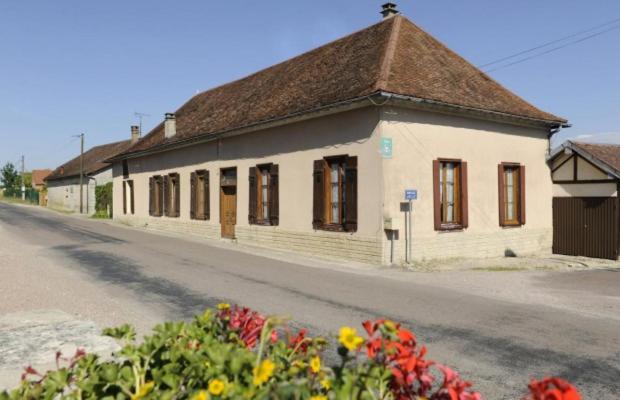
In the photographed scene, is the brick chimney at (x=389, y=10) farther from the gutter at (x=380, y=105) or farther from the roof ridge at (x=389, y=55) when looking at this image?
the gutter at (x=380, y=105)

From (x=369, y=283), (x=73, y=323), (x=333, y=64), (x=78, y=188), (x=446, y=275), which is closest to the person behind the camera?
(x=73, y=323)

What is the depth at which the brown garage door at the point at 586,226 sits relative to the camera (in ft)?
45.6

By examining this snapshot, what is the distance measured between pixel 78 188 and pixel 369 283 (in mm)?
42181

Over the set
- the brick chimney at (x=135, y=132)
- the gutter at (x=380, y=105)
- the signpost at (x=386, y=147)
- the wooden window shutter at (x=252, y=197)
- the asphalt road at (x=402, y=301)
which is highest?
the brick chimney at (x=135, y=132)

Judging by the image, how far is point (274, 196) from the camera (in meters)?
15.9

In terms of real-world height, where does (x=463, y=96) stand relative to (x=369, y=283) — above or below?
above

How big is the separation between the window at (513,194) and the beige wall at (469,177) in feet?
0.86

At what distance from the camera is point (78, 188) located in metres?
45.2

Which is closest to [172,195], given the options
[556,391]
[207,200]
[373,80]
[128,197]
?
[207,200]

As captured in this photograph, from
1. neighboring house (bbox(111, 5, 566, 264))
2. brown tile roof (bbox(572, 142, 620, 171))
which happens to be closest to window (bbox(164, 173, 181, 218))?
neighboring house (bbox(111, 5, 566, 264))

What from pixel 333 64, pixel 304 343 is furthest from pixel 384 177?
pixel 304 343

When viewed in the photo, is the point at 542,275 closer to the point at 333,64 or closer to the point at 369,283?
the point at 369,283

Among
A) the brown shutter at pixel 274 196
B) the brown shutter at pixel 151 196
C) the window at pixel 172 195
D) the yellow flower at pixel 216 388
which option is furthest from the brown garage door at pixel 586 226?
the brown shutter at pixel 151 196

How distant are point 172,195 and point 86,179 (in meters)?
24.6
